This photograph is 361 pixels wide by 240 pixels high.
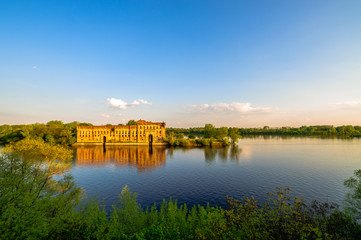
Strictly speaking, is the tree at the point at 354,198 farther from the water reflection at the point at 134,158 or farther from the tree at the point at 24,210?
the water reflection at the point at 134,158

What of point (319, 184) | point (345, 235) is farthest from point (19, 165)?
point (319, 184)

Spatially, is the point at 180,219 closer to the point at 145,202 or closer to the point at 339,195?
the point at 145,202

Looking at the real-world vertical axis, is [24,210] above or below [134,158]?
above

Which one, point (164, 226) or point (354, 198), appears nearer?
point (164, 226)

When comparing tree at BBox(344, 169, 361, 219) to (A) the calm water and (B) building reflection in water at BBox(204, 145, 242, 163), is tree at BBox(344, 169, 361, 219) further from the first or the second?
(B) building reflection in water at BBox(204, 145, 242, 163)

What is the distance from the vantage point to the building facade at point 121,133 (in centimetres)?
14338

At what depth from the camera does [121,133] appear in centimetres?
14575

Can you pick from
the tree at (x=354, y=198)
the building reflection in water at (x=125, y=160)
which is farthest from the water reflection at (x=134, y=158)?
the tree at (x=354, y=198)

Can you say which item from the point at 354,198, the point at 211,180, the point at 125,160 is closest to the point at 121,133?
the point at 125,160

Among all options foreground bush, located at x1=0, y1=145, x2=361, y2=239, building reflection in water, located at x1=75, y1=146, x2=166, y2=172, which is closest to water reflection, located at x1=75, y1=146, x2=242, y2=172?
building reflection in water, located at x1=75, y1=146, x2=166, y2=172

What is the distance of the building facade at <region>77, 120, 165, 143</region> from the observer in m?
143

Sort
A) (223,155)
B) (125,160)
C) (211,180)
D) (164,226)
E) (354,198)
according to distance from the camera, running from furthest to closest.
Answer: (223,155)
(125,160)
(211,180)
(354,198)
(164,226)

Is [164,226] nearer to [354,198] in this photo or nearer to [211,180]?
[354,198]

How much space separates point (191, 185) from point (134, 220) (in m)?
28.6
